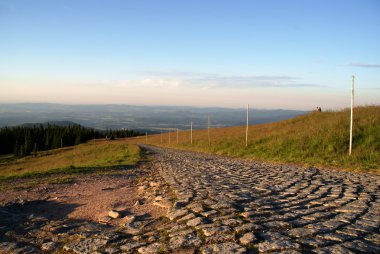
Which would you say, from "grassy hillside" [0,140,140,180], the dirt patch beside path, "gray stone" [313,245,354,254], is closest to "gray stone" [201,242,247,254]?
"gray stone" [313,245,354,254]

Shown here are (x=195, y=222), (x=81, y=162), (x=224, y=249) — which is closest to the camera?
(x=224, y=249)

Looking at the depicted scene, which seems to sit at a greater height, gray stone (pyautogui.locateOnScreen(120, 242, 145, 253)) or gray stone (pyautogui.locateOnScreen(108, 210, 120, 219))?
gray stone (pyautogui.locateOnScreen(120, 242, 145, 253))

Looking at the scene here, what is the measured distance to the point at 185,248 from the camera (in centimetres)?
381

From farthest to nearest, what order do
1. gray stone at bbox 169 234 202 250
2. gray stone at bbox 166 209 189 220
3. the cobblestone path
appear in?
gray stone at bbox 166 209 189 220 → gray stone at bbox 169 234 202 250 → the cobblestone path

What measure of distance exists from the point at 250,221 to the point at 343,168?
8.30 metres

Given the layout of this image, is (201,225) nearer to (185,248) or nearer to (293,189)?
(185,248)

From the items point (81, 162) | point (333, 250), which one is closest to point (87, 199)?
point (333, 250)

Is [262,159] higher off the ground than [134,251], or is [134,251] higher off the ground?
[134,251]

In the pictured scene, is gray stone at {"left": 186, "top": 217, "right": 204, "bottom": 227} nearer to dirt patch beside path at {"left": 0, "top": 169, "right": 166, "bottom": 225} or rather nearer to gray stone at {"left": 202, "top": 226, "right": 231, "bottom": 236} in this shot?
gray stone at {"left": 202, "top": 226, "right": 231, "bottom": 236}

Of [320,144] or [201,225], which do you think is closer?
[201,225]

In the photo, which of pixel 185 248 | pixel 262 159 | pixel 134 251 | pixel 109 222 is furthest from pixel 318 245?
pixel 262 159

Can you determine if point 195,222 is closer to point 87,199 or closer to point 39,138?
point 87,199

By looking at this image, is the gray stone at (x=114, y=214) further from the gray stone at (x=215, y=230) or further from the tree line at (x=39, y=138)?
the tree line at (x=39, y=138)

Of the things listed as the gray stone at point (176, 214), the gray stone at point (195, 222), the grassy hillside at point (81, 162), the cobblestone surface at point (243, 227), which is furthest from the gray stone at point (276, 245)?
the grassy hillside at point (81, 162)
